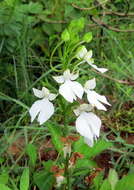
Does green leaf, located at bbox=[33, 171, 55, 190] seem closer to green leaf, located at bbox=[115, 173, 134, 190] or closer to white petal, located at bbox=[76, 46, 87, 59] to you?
green leaf, located at bbox=[115, 173, 134, 190]

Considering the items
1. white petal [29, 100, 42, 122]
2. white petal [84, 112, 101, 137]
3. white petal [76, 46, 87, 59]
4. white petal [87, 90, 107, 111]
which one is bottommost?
white petal [84, 112, 101, 137]

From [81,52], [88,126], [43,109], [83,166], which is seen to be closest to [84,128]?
[88,126]

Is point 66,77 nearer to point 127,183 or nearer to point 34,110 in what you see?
point 34,110

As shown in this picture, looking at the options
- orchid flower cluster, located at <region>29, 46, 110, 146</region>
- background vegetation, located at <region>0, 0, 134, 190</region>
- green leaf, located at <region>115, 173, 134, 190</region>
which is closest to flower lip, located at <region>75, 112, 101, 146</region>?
orchid flower cluster, located at <region>29, 46, 110, 146</region>

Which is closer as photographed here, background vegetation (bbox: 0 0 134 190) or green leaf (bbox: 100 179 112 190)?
green leaf (bbox: 100 179 112 190)

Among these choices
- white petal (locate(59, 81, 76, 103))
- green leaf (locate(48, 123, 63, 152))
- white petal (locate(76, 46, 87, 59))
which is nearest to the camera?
white petal (locate(59, 81, 76, 103))

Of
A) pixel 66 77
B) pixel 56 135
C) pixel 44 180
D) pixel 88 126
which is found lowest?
pixel 44 180

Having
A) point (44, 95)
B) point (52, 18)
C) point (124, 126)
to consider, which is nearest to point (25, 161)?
point (124, 126)
